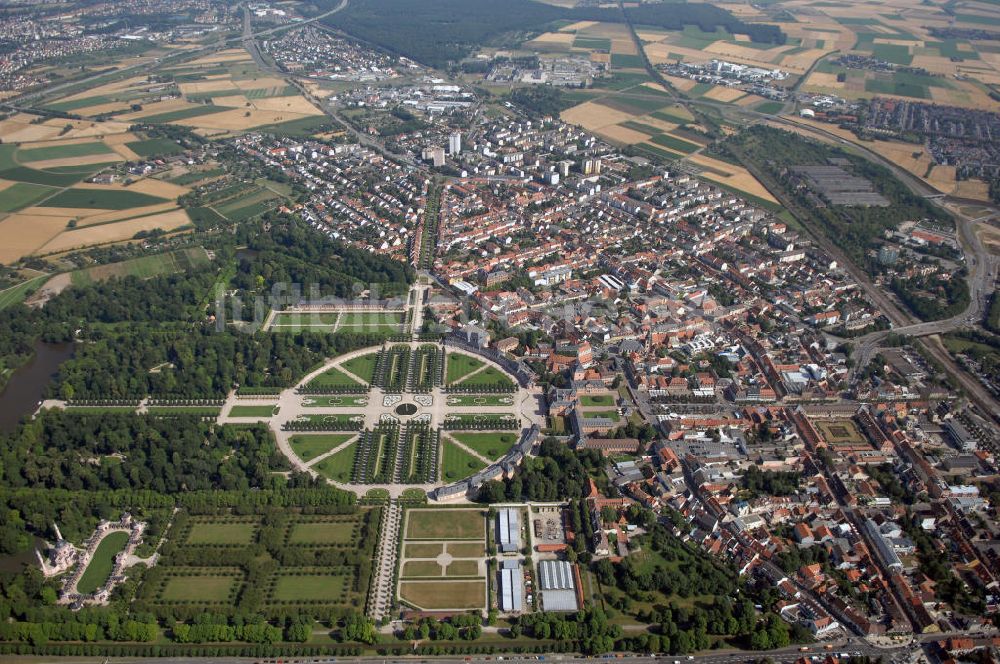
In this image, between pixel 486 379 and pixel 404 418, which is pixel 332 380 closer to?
pixel 404 418

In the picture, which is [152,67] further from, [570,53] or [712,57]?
[712,57]

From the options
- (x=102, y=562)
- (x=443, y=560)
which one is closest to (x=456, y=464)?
(x=443, y=560)

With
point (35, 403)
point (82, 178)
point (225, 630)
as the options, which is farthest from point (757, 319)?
point (82, 178)

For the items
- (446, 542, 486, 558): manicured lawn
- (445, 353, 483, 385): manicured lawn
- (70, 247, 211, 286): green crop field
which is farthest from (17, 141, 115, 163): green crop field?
(446, 542, 486, 558): manicured lawn

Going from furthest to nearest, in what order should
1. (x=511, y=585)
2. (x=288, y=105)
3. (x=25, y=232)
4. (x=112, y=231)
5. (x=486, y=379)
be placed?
(x=288, y=105)
(x=112, y=231)
(x=25, y=232)
(x=486, y=379)
(x=511, y=585)

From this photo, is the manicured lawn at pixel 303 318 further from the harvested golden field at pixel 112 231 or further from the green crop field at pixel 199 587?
the green crop field at pixel 199 587

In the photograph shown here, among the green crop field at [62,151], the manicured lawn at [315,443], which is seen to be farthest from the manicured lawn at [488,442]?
the green crop field at [62,151]

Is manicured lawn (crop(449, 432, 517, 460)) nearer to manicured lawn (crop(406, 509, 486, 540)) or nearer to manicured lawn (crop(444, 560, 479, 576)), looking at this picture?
manicured lawn (crop(406, 509, 486, 540))
